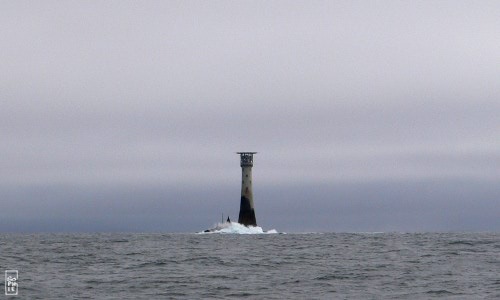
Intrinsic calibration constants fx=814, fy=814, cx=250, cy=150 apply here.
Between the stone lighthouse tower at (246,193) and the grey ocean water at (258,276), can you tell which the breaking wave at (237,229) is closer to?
the stone lighthouse tower at (246,193)

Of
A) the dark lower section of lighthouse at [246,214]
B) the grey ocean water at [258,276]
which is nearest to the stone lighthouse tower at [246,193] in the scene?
the dark lower section of lighthouse at [246,214]

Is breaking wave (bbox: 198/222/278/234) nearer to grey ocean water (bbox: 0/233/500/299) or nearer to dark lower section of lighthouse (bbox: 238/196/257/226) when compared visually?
dark lower section of lighthouse (bbox: 238/196/257/226)

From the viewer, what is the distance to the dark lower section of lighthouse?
11662 centimetres

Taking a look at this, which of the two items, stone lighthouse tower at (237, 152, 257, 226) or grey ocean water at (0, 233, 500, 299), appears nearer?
grey ocean water at (0, 233, 500, 299)

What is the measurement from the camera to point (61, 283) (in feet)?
121

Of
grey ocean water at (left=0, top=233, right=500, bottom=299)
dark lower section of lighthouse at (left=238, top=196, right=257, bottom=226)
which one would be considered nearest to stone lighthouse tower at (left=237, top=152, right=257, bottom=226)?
dark lower section of lighthouse at (left=238, top=196, right=257, bottom=226)

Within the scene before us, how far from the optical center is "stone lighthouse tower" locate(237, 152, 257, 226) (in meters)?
116

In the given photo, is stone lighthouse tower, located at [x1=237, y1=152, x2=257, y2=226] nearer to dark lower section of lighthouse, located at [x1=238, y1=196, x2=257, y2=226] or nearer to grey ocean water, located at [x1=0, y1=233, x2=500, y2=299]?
dark lower section of lighthouse, located at [x1=238, y1=196, x2=257, y2=226]

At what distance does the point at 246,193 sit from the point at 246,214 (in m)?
3.34

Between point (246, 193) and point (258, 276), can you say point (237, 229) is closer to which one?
point (246, 193)

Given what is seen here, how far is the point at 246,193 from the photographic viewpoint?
381ft

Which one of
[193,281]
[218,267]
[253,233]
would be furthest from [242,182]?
→ [193,281]

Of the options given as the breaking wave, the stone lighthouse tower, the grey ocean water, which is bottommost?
the grey ocean water

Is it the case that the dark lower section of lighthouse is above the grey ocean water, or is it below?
above
